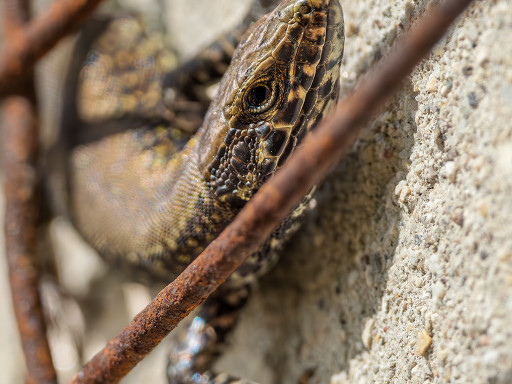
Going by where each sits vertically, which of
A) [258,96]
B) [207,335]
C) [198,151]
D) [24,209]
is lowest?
[24,209]

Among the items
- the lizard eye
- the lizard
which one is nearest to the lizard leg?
the lizard

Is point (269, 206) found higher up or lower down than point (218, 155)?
higher up

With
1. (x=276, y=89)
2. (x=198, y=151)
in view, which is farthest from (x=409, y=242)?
(x=198, y=151)

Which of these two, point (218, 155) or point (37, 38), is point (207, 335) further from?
point (37, 38)

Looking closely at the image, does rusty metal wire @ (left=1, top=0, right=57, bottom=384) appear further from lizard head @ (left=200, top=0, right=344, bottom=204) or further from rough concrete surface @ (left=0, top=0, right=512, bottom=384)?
lizard head @ (left=200, top=0, right=344, bottom=204)

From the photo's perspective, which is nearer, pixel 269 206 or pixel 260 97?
pixel 269 206
